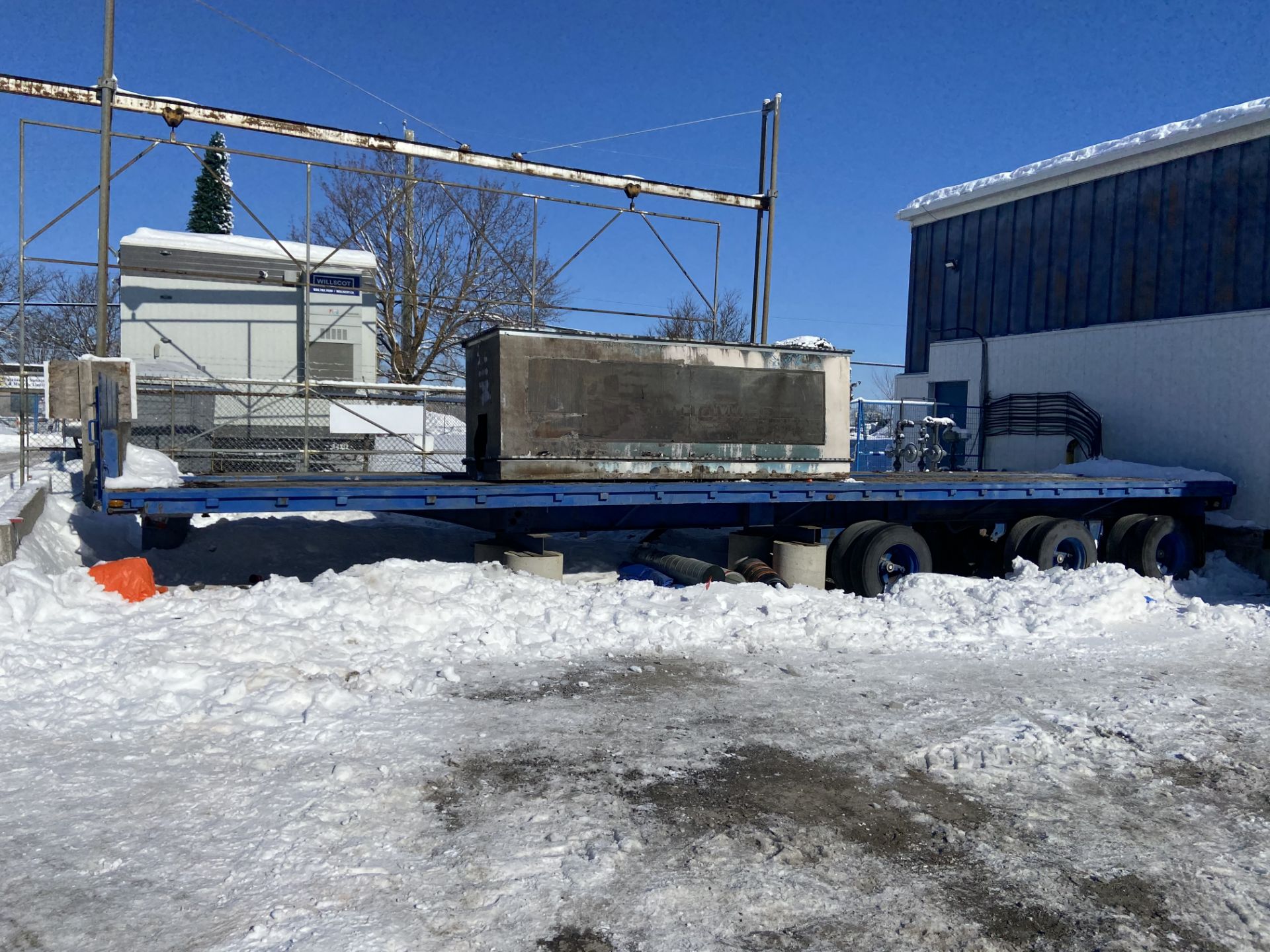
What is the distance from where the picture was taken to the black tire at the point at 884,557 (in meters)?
11.4

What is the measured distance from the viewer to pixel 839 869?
4242mm

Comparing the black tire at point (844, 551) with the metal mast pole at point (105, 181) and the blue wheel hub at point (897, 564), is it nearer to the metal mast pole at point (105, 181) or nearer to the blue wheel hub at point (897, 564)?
the blue wheel hub at point (897, 564)

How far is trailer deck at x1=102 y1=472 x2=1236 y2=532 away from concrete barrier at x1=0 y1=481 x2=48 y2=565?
76 cm

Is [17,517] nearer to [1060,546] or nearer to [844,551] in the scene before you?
[844,551]

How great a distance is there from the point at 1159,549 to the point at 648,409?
29.2 feet

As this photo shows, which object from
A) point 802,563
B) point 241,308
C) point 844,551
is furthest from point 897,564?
point 241,308

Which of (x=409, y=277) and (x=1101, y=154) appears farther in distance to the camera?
(x=409, y=277)

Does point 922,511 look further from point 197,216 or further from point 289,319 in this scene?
point 197,216

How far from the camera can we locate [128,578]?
809 centimetres

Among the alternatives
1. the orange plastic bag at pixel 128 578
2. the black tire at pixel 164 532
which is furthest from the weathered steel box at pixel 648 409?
the orange plastic bag at pixel 128 578

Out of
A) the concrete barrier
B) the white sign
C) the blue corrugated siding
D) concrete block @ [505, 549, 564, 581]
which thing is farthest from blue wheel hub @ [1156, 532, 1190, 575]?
the concrete barrier

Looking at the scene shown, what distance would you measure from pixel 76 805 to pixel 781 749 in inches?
156

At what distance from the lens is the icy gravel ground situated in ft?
12.5

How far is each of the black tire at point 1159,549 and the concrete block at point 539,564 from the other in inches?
353
